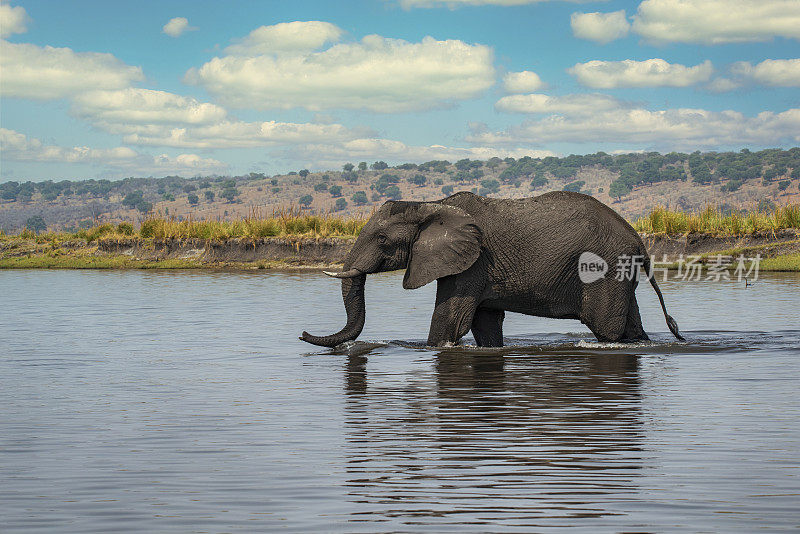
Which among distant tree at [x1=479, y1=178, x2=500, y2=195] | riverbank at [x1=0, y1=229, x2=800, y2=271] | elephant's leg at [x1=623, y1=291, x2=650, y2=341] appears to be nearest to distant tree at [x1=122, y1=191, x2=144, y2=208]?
distant tree at [x1=479, y1=178, x2=500, y2=195]

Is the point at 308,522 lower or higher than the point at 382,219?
lower

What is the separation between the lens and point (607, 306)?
13211 millimetres

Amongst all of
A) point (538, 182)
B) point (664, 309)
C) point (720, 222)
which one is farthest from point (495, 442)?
point (538, 182)

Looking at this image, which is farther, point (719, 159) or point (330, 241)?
point (719, 159)

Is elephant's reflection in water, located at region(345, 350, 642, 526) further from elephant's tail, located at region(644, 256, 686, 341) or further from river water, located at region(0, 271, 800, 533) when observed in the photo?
elephant's tail, located at region(644, 256, 686, 341)

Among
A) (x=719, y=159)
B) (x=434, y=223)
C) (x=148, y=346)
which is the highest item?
(x=719, y=159)

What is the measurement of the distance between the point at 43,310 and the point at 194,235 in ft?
62.9

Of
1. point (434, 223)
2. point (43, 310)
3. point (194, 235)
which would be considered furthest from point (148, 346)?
point (194, 235)

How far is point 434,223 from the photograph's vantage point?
43.6 feet

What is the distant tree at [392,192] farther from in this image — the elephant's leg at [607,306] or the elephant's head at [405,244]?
the elephant's leg at [607,306]

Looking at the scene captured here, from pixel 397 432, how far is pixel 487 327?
588cm

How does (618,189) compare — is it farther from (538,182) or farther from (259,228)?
(259,228)

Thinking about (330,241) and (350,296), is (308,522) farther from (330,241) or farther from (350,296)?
(330,241)

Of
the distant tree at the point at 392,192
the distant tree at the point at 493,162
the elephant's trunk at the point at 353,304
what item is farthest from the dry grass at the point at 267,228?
the distant tree at the point at 493,162
